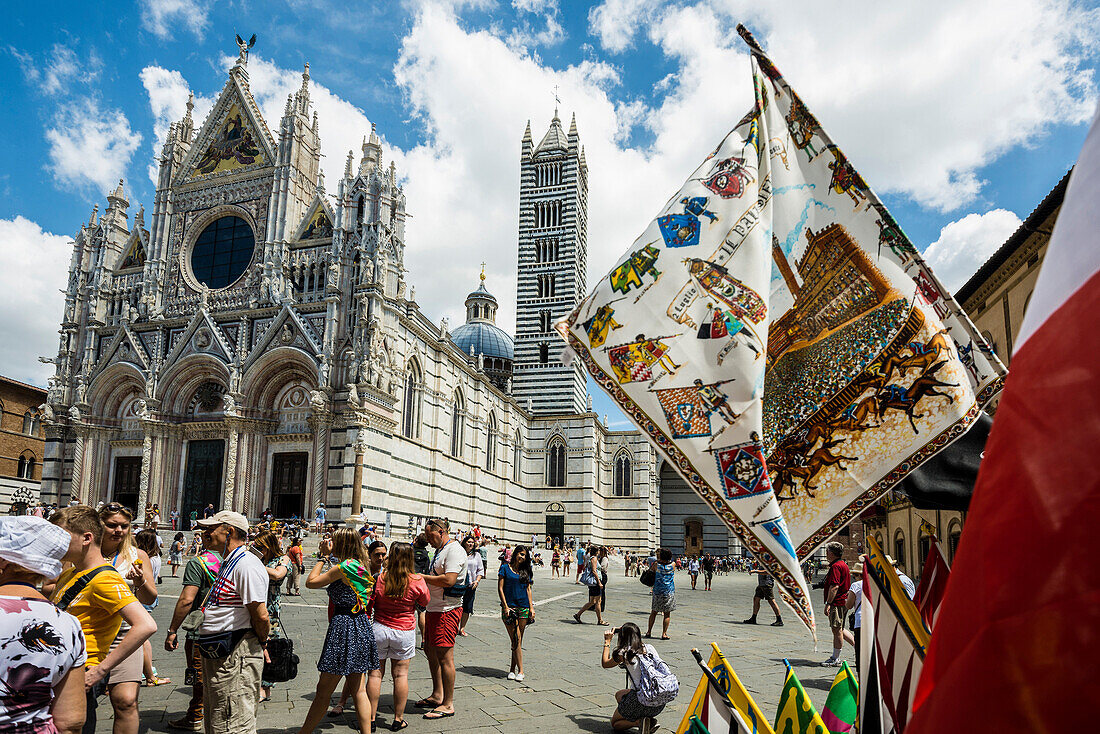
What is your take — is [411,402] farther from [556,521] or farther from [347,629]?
[347,629]

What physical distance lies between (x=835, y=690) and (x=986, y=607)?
8.90 feet

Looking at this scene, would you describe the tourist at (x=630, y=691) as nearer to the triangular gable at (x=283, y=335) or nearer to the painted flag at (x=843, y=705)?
the painted flag at (x=843, y=705)

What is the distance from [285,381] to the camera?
25516mm

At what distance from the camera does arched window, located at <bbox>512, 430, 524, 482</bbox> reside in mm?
40000

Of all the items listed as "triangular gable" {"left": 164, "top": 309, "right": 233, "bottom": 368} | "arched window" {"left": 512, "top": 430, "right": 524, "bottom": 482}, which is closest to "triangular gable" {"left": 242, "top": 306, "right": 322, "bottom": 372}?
"triangular gable" {"left": 164, "top": 309, "right": 233, "bottom": 368}

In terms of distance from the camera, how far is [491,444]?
122 feet

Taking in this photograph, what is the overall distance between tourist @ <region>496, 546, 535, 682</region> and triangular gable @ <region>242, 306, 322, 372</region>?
18.4 m

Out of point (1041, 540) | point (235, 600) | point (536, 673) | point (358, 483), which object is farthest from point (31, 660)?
point (358, 483)

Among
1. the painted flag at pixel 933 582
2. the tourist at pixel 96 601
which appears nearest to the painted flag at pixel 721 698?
the painted flag at pixel 933 582

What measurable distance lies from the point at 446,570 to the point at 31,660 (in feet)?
13.1

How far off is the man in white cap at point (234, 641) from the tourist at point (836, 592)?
691 centimetres

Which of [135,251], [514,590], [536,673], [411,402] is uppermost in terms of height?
[135,251]

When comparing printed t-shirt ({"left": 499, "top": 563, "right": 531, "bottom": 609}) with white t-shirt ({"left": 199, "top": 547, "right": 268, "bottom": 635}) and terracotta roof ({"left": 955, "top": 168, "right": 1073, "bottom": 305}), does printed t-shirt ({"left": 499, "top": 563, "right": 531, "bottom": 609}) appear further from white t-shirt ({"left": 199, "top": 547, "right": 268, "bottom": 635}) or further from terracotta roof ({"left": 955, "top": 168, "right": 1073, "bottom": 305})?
terracotta roof ({"left": 955, "top": 168, "right": 1073, "bottom": 305})

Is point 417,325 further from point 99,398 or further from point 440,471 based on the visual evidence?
point 99,398
